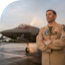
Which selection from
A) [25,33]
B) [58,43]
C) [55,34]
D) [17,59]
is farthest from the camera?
[25,33]

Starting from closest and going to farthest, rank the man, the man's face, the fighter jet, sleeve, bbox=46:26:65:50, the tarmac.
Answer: sleeve, bbox=46:26:65:50
the man
the man's face
the tarmac
the fighter jet

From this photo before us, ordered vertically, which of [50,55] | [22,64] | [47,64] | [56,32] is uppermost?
[56,32]

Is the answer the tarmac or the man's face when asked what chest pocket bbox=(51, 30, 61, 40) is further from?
the tarmac

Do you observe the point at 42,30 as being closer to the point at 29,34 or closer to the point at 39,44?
the point at 39,44

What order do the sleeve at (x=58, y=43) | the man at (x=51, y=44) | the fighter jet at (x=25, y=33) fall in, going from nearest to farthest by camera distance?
the sleeve at (x=58, y=43) < the man at (x=51, y=44) < the fighter jet at (x=25, y=33)

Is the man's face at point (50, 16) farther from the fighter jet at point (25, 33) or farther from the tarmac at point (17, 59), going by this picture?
the fighter jet at point (25, 33)

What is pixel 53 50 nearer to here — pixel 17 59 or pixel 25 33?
pixel 17 59

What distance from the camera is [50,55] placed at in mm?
1567

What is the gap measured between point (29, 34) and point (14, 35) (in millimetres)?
1686

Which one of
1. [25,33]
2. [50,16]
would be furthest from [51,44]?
[25,33]

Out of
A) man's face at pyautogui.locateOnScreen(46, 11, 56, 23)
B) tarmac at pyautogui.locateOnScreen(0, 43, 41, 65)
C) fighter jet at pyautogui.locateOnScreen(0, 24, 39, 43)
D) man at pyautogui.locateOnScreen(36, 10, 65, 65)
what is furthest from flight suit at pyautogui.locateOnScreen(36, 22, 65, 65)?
fighter jet at pyautogui.locateOnScreen(0, 24, 39, 43)

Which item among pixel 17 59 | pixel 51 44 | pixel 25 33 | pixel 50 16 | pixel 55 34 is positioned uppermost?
pixel 50 16

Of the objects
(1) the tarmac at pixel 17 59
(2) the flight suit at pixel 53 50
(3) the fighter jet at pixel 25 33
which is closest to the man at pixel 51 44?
(2) the flight suit at pixel 53 50

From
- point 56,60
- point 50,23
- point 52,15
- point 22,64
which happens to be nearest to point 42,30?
point 50,23
